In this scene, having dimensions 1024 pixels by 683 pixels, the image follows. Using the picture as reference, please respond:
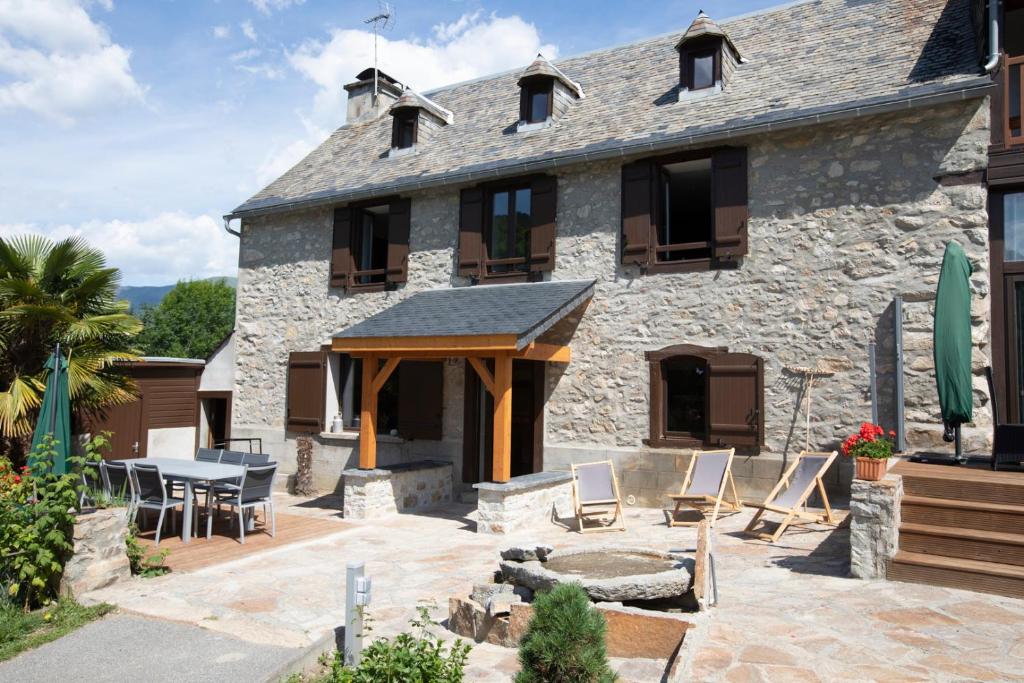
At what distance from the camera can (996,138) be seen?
8.05 metres

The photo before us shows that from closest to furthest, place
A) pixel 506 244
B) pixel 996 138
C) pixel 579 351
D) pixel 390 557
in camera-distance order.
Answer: pixel 390 557 → pixel 996 138 → pixel 579 351 → pixel 506 244

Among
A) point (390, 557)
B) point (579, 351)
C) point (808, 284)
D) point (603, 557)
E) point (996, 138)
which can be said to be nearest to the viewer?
point (603, 557)

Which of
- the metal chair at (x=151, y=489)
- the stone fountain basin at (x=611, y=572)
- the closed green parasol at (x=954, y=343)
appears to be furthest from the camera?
the metal chair at (x=151, y=489)

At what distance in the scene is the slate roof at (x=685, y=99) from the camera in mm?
8617

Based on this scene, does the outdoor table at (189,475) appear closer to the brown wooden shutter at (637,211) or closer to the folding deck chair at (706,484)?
the folding deck chair at (706,484)

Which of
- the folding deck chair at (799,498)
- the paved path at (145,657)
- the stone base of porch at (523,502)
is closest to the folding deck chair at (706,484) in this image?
the folding deck chair at (799,498)

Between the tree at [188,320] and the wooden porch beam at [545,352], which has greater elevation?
the tree at [188,320]

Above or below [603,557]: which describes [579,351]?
above

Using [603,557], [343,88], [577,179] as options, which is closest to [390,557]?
[603,557]

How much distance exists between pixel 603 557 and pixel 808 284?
15.8ft

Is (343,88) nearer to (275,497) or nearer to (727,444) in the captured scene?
(275,497)

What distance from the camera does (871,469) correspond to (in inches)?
233

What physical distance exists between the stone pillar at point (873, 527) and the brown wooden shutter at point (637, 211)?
470cm

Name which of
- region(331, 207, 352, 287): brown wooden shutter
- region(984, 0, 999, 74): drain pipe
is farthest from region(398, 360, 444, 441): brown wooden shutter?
region(984, 0, 999, 74): drain pipe
